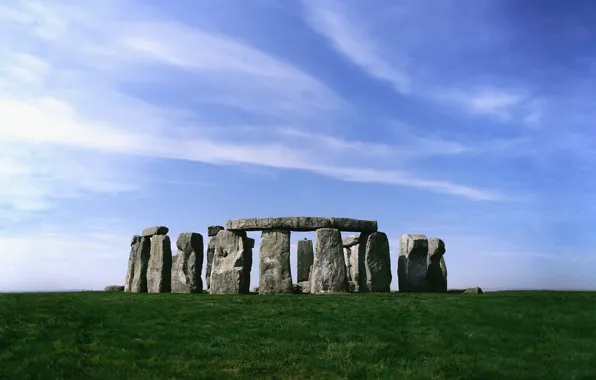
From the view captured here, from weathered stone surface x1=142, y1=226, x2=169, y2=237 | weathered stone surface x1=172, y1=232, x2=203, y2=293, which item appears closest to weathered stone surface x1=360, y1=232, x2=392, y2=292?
weathered stone surface x1=172, y1=232, x2=203, y2=293

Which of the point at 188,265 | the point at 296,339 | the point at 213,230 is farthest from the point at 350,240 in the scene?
the point at 296,339

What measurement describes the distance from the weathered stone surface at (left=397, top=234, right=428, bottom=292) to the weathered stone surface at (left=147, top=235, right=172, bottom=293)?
28.4ft

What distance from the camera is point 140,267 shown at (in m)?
23.7

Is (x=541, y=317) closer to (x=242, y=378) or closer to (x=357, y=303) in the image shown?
(x=357, y=303)

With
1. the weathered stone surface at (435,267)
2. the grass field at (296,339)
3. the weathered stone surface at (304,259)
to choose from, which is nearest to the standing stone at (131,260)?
the weathered stone surface at (304,259)

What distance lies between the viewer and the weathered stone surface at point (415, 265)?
2210cm

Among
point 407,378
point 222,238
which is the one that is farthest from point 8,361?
point 222,238

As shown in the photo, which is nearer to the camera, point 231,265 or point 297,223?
point 297,223

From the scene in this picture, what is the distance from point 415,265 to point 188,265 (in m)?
8.23

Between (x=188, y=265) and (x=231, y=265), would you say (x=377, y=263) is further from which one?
(x=188, y=265)

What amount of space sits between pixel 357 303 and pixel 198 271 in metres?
7.60

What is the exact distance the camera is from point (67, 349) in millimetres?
11461

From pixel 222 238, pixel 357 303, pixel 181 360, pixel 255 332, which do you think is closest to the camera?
pixel 181 360

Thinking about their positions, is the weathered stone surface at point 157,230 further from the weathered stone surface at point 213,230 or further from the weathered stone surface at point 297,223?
the weathered stone surface at point 297,223
